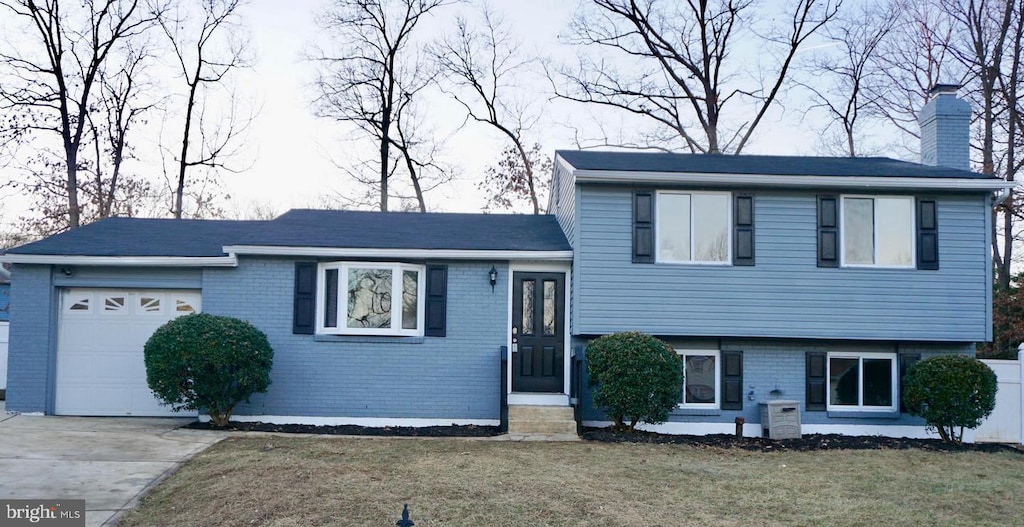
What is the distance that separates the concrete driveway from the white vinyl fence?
36.0 ft

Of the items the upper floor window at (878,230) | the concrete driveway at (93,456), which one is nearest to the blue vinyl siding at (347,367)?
the concrete driveway at (93,456)

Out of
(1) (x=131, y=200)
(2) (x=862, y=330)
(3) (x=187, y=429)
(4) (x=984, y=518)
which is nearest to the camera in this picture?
(4) (x=984, y=518)

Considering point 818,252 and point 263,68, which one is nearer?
point 818,252

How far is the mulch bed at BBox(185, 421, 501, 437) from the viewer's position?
10.8 metres

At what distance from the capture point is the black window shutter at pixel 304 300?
1141cm

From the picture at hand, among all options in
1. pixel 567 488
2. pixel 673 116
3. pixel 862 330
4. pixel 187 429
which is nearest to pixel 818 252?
pixel 862 330

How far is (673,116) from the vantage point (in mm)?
25375

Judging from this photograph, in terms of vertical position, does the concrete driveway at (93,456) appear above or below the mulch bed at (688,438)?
above

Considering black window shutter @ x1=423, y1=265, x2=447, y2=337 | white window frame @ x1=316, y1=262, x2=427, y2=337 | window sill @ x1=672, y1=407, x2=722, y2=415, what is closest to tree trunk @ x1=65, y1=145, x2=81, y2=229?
white window frame @ x1=316, y1=262, x2=427, y2=337

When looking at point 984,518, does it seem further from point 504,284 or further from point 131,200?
point 131,200

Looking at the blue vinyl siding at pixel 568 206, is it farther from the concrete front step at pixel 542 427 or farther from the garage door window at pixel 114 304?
the garage door window at pixel 114 304

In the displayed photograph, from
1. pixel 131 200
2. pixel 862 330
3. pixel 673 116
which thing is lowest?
pixel 862 330

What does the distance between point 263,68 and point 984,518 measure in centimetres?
2376

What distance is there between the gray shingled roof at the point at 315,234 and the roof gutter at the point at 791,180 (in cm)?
128
